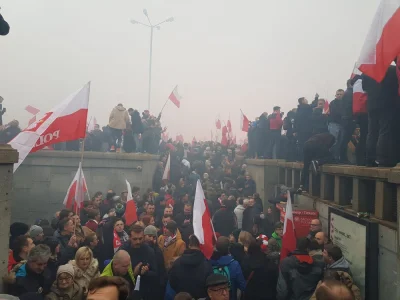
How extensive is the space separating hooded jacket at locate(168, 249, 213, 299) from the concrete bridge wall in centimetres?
941

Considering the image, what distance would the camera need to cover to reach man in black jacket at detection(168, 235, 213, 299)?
4.76 metres

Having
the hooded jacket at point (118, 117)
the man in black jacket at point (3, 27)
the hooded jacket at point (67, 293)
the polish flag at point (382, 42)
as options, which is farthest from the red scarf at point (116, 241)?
the hooded jacket at point (118, 117)

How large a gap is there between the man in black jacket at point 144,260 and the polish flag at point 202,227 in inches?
29.6

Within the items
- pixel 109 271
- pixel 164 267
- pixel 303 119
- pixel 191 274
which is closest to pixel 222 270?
pixel 191 274

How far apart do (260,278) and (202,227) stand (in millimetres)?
1170

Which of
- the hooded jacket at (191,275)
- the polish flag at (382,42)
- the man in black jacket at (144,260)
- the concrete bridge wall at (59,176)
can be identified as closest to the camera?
the hooded jacket at (191,275)

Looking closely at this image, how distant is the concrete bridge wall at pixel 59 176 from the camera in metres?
13.3

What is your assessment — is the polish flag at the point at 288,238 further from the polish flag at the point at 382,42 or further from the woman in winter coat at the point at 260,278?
the polish flag at the point at 382,42

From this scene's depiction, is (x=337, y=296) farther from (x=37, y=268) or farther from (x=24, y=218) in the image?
(x=24, y=218)

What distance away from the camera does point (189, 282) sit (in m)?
4.77

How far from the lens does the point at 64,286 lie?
4.25 meters

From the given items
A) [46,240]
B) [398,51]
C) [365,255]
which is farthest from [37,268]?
[398,51]

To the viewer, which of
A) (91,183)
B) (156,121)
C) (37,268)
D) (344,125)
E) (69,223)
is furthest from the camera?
(156,121)

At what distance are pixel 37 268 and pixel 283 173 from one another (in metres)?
9.45
